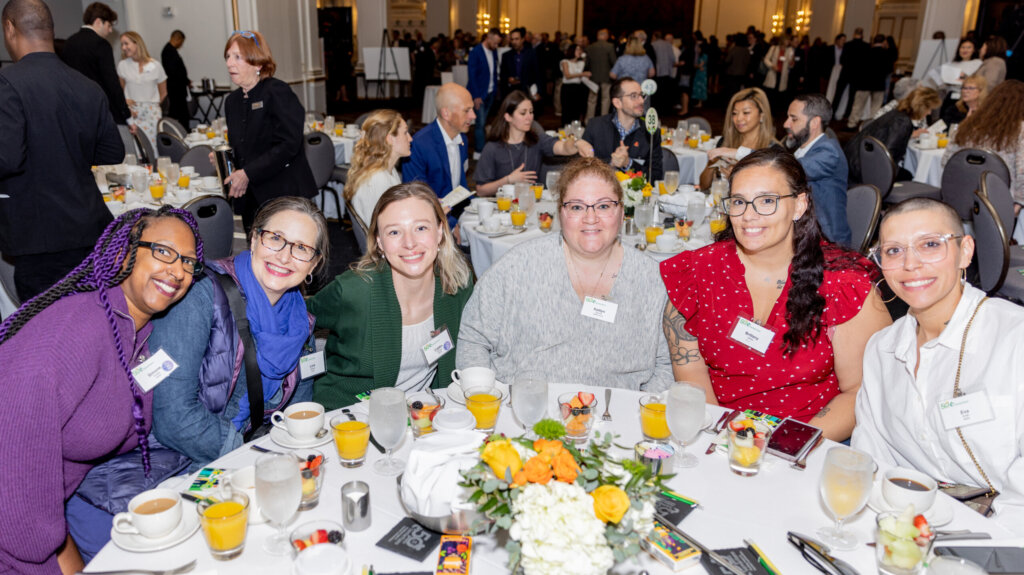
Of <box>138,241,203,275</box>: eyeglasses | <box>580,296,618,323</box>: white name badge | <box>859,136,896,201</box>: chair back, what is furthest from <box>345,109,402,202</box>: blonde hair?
<box>859,136,896,201</box>: chair back

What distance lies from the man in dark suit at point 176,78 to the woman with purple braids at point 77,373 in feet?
27.1

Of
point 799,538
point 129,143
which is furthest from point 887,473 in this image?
point 129,143

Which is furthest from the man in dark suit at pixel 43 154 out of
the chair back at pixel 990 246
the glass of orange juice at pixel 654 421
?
the chair back at pixel 990 246

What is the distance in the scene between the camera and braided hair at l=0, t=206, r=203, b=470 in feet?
5.25

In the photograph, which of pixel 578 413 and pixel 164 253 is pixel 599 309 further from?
pixel 164 253

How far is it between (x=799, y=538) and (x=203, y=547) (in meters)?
1.17

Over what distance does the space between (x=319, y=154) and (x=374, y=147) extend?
1.98m

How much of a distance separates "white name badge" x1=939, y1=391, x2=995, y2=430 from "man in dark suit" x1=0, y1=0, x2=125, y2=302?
143 inches

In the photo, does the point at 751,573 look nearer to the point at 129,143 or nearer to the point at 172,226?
the point at 172,226

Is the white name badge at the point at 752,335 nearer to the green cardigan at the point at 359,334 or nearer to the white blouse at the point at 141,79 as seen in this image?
the green cardigan at the point at 359,334

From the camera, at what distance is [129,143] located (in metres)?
7.48

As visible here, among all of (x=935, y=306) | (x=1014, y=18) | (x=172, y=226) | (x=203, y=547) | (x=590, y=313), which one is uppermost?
(x=1014, y=18)

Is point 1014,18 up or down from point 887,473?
up

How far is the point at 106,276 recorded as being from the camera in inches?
65.1
